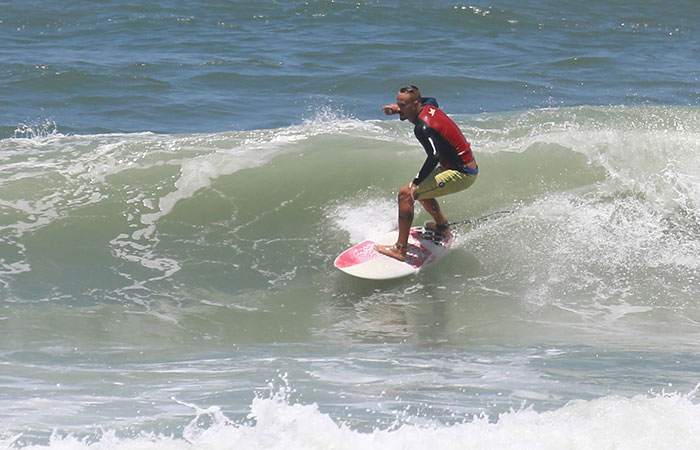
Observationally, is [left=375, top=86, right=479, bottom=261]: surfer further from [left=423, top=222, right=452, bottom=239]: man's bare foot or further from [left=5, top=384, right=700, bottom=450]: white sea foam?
[left=5, top=384, right=700, bottom=450]: white sea foam

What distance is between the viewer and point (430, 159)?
750cm

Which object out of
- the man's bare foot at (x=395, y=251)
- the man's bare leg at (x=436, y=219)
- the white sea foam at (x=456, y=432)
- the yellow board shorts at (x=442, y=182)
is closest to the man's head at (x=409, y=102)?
the yellow board shorts at (x=442, y=182)

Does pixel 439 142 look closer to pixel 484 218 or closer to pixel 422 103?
pixel 422 103

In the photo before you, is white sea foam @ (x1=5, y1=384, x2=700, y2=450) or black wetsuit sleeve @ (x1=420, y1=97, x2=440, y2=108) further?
black wetsuit sleeve @ (x1=420, y1=97, x2=440, y2=108)

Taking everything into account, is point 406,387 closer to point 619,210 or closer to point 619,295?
point 619,295

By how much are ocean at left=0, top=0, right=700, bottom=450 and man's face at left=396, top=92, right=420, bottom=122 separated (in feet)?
5.21

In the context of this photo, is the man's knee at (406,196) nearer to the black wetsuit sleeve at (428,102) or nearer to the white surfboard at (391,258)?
the white surfboard at (391,258)

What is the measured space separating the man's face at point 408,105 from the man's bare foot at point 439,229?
53.6 inches

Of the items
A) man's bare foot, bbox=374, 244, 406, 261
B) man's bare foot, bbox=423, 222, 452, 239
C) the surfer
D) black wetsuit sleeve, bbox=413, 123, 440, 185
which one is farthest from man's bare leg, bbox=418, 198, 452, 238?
black wetsuit sleeve, bbox=413, 123, 440, 185

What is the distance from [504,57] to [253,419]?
14.8 m

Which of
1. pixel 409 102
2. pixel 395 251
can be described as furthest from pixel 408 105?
pixel 395 251

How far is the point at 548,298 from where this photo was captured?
772 cm

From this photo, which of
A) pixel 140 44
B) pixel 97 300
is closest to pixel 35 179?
pixel 97 300

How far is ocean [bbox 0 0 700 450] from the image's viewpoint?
14.8 ft
